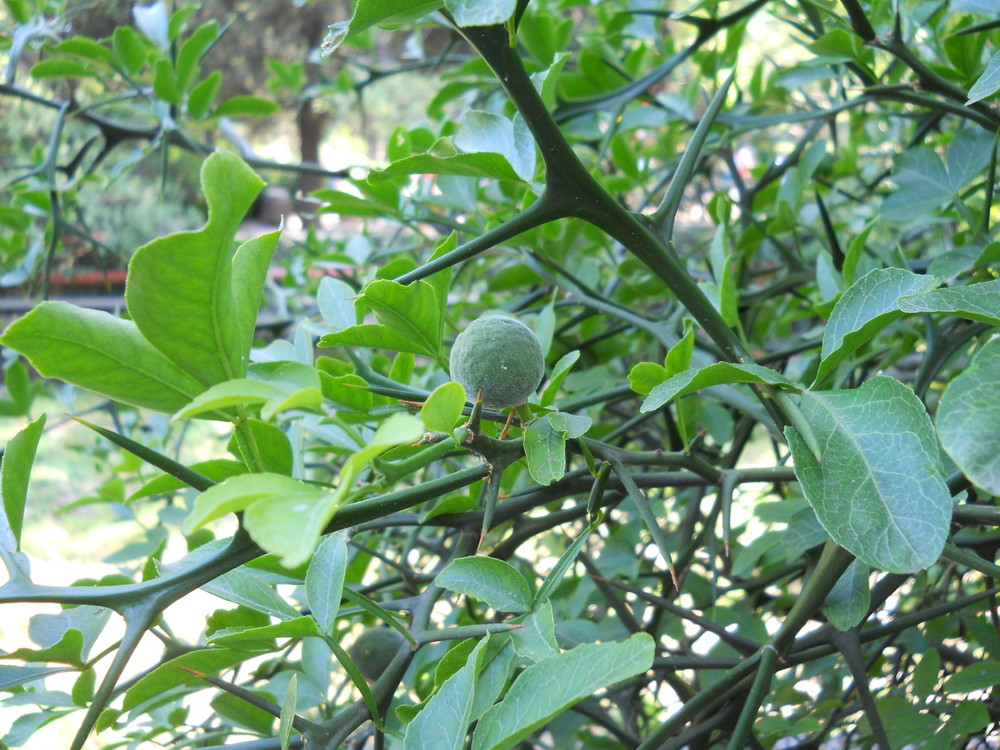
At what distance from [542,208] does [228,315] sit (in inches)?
4.9

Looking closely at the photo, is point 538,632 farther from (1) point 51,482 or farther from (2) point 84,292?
(2) point 84,292

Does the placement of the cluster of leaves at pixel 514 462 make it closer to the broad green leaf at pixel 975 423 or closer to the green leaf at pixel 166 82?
the broad green leaf at pixel 975 423

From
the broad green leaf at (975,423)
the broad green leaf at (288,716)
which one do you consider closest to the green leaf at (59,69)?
the broad green leaf at (288,716)

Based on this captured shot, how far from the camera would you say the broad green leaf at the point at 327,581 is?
0.33 m

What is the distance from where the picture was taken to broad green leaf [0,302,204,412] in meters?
0.24

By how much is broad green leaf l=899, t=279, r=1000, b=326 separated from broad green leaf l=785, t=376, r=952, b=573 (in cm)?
3

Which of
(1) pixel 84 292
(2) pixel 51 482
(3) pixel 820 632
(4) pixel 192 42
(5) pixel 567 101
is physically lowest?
(3) pixel 820 632

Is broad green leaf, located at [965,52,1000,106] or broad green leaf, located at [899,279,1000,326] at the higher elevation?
broad green leaf, located at [965,52,1000,106]

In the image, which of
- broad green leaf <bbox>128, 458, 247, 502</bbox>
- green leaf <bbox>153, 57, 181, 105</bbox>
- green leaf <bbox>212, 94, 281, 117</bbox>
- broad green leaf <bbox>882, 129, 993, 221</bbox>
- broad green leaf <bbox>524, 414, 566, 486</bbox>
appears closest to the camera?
broad green leaf <bbox>524, 414, 566, 486</bbox>

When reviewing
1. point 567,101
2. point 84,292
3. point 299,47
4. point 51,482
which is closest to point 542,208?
point 567,101

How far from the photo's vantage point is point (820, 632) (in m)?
0.44

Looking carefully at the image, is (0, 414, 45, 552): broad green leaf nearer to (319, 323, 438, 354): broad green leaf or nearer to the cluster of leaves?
the cluster of leaves

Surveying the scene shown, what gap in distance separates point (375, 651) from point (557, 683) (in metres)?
0.24

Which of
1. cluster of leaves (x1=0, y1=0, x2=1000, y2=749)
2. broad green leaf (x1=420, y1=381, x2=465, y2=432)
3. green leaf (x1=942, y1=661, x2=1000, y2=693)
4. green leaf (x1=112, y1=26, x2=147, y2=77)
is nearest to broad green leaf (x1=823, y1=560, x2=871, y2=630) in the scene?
cluster of leaves (x1=0, y1=0, x2=1000, y2=749)
